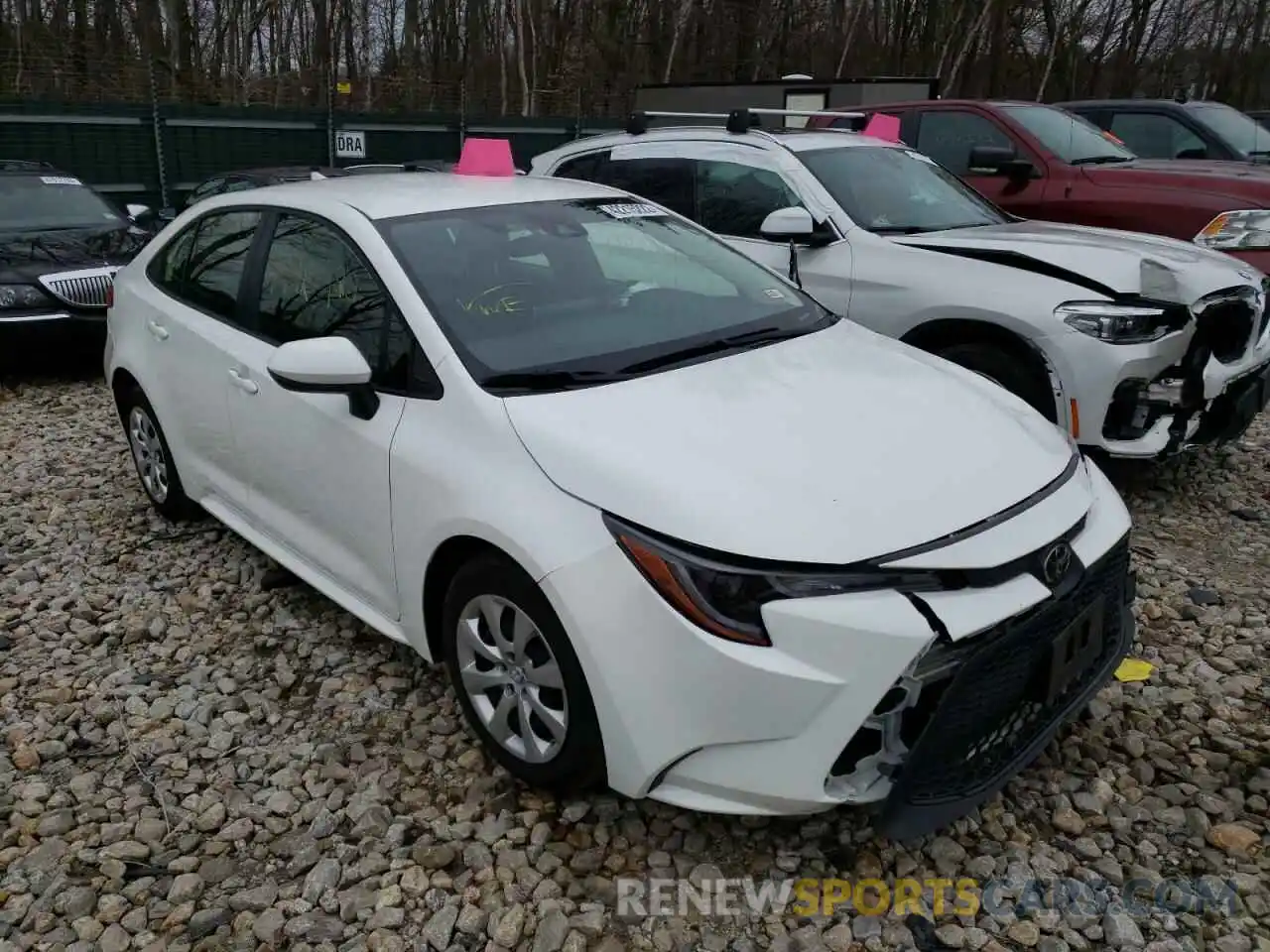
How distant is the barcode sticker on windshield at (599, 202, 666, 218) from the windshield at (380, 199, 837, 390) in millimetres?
11

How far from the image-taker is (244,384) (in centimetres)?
351

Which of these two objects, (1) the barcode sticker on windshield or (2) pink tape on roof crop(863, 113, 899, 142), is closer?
(1) the barcode sticker on windshield

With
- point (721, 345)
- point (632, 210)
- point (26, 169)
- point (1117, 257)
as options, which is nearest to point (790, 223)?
point (632, 210)

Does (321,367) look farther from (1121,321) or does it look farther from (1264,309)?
(1264,309)

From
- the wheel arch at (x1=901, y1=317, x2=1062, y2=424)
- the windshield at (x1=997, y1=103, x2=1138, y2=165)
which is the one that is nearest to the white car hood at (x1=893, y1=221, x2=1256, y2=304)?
the wheel arch at (x1=901, y1=317, x2=1062, y2=424)

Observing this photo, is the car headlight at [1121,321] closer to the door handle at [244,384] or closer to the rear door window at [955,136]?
the rear door window at [955,136]

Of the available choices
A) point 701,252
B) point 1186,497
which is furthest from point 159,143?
point 1186,497

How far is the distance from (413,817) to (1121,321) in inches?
138

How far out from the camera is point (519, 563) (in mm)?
2428

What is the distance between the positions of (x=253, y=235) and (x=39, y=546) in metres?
1.91

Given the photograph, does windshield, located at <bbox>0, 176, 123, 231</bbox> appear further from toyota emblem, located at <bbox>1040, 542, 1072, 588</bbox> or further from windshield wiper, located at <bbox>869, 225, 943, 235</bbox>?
toyota emblem, located at <bbox>1040, 542, 1072, 588</bbox>

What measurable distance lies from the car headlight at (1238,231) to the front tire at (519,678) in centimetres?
549

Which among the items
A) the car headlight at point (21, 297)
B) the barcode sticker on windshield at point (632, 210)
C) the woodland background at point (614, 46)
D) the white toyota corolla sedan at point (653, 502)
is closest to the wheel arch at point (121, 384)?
the white toyota corolla sedan at point (653, 502)

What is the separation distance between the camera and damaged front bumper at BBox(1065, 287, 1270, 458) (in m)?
4.25
